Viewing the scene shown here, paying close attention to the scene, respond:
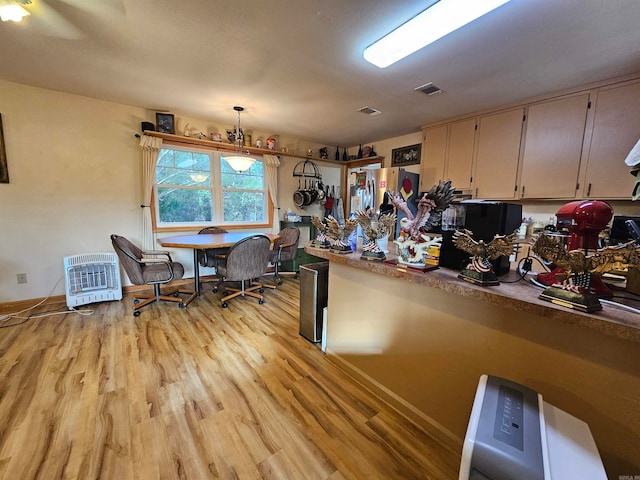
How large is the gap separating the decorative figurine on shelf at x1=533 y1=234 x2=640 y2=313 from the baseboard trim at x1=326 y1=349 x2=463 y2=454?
3.00ft

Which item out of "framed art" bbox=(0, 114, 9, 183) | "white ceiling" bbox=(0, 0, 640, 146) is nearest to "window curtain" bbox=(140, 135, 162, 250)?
"white ceiling" bbox=(0, 0, 640, 146)

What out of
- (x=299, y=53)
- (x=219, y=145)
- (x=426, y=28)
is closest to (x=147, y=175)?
(x=219, y=145)

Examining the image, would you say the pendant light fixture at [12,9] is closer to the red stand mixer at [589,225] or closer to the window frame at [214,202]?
the window frame at [214,202]

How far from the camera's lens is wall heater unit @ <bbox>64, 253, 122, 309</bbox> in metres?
2.85

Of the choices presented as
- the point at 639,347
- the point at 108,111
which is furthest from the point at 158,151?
the point at 639,347

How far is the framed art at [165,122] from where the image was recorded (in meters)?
3.44

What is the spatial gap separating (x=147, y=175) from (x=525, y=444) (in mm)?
4271

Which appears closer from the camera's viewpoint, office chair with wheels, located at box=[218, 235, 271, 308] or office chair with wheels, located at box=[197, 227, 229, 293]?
office chair with wheels, located at box=[218, 235, 271, 308]

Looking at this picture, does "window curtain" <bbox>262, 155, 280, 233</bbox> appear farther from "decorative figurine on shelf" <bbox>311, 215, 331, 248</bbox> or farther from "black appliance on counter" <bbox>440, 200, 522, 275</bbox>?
"black appliance on counter" <bbox>440, 200, 522, 275</bbox>

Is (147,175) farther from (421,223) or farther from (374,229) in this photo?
(421,223)

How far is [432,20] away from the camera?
164cm

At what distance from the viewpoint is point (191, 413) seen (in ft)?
4.88

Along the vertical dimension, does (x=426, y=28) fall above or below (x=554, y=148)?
above

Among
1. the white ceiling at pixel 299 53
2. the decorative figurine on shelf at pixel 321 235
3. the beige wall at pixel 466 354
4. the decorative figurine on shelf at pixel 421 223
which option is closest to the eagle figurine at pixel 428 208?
the decorative figurine on shelf at pixel 421 223
